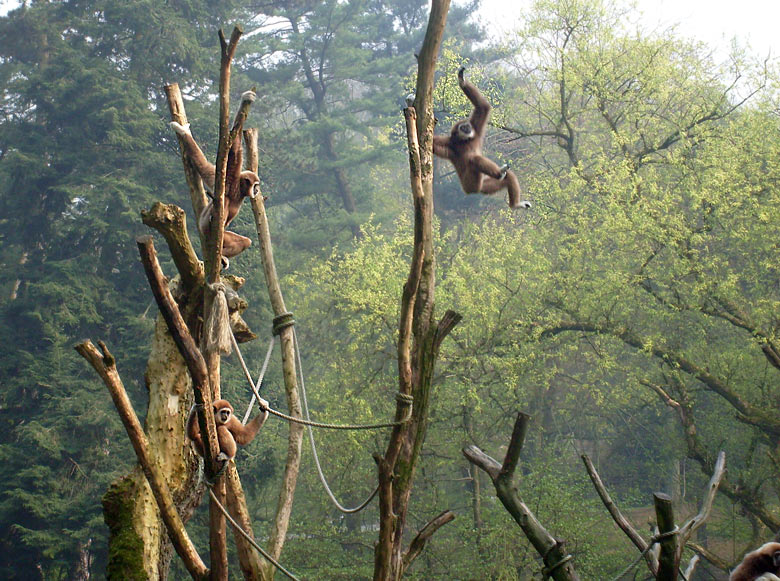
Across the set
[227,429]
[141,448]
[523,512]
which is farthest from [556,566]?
[227,429]

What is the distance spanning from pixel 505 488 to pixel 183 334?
226 cm

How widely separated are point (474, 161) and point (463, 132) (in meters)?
0.35

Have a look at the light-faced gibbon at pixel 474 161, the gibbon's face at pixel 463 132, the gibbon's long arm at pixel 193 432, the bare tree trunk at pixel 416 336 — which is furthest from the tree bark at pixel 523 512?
the gibbon's face at pixel 463 132

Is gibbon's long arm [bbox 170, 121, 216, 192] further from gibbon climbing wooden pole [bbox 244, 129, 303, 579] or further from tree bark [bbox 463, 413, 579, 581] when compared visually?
tree bark [bbox 463, 413, 579, 581]

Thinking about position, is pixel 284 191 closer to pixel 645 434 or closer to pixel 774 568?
pixel 645 434

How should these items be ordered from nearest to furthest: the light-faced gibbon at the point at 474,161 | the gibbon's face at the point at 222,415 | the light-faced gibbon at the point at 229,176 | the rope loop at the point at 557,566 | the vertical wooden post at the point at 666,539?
the vertical wooden post at the point at 666,539 → the rope loop at the point at 557,566 → the light-faced gibbon at the point at 229,176 → the gibbon's face at the point at 222,415 → the light-faced gibbon at the point at 474,161

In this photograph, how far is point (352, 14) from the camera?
25188mm

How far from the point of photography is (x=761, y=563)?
177 inches

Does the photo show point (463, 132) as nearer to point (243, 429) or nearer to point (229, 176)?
point (229, 176)

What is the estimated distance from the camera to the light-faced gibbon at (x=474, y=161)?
704 cm

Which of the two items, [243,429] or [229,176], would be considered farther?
[243,429]

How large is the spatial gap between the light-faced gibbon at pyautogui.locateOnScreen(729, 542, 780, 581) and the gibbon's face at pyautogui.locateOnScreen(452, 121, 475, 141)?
178 inches

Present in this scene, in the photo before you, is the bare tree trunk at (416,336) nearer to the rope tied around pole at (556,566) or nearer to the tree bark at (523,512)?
the tree bark at (523,512)

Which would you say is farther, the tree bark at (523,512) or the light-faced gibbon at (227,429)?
the light-faced gibbon at (227,429)
